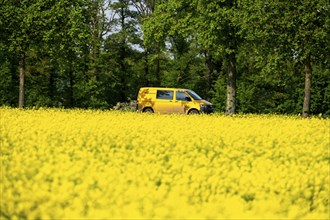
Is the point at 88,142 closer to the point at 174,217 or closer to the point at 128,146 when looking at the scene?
the point at 128,146

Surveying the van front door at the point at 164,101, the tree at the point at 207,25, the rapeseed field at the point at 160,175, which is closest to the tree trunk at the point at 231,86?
the tree at the point at 207,25

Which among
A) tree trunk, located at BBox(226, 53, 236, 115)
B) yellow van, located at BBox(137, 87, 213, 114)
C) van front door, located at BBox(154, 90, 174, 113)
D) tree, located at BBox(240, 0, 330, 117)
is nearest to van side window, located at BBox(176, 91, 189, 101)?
yellow van, located at BBox(137, 87, 213, 114)

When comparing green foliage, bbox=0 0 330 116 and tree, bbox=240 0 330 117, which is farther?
green foliage, bbox=0 0 330 116

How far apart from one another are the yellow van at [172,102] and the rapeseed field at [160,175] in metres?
18.5

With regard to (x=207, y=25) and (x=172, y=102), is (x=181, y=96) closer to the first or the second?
(x=172, y=102)

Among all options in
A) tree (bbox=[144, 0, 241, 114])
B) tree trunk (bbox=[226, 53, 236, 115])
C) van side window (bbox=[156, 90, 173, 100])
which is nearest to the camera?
tree (bbox=[144, 0, 241, 114])

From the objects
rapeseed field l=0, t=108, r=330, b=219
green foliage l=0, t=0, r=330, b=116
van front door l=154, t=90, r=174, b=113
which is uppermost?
green foliage l=0, t=0, r=330, b=116

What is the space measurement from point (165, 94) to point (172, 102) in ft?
2.50

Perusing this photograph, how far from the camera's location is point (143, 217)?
5.26 meters

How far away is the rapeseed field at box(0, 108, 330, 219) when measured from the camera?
584cm

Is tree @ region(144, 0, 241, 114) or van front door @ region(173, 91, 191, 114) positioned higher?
tree @ region(144, 0, 241, 114)

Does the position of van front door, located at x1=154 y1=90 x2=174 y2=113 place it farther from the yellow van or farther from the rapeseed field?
the rapeseed field

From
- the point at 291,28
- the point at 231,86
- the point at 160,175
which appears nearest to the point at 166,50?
the point at 231,86

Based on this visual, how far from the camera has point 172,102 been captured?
31000 millimetres
